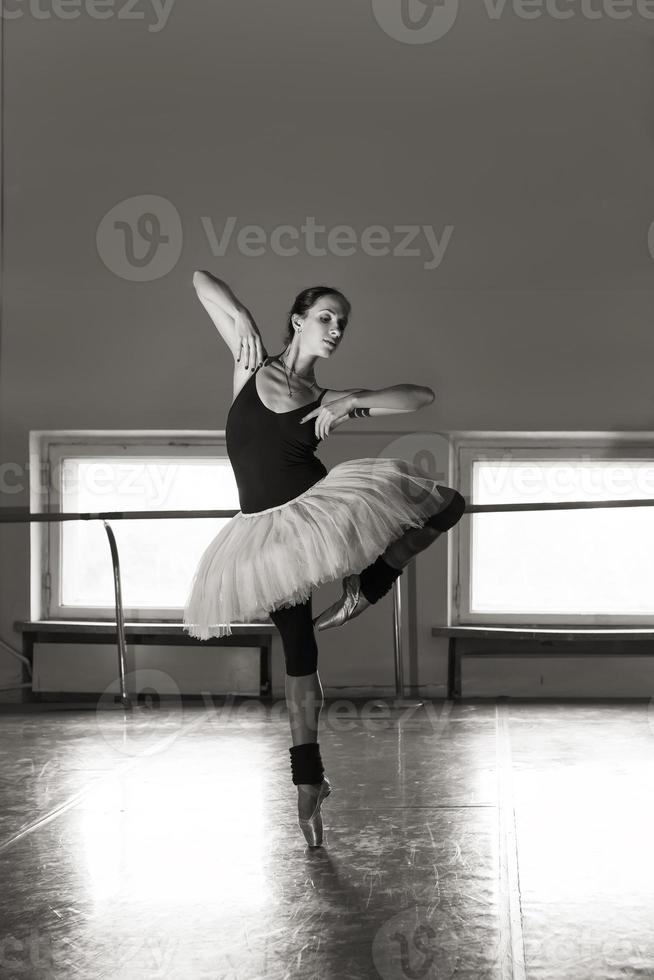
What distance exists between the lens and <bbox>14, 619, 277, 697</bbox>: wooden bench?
455 centimetres

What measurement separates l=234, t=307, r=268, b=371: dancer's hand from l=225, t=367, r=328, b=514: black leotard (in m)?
0.09

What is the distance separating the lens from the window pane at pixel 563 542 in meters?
4.62

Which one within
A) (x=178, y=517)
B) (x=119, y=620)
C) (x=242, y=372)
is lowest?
(x=119, y=620)

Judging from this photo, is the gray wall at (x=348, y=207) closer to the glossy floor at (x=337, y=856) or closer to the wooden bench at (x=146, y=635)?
the wooden bench at (x=146, y=635)

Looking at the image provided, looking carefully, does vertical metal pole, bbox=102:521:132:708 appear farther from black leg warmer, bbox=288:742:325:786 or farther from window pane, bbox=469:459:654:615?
black leg warmer, bbox=288:742:325:786

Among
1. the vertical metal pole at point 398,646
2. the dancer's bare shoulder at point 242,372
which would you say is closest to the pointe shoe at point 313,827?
the dancer's bare shoulder at point 242,372

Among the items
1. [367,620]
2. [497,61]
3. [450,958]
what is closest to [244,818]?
[450,958]

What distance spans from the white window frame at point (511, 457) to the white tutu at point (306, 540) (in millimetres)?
2232

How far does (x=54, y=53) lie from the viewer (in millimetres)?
4727

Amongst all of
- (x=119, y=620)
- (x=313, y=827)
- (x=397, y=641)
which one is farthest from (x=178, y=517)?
(x=313, y=827)

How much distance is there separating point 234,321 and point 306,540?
0.56 metres

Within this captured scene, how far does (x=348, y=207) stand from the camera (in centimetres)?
456

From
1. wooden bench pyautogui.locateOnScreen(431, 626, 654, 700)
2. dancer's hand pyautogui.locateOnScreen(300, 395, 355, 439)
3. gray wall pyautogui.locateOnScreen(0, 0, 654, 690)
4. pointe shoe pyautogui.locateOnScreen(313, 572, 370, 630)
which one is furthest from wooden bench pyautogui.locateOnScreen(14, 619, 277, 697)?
dancer's hand pyautogui.locateOnScreen(300, 395, 355, 439)

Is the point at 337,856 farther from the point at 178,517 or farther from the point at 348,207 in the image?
the point at 348,207
